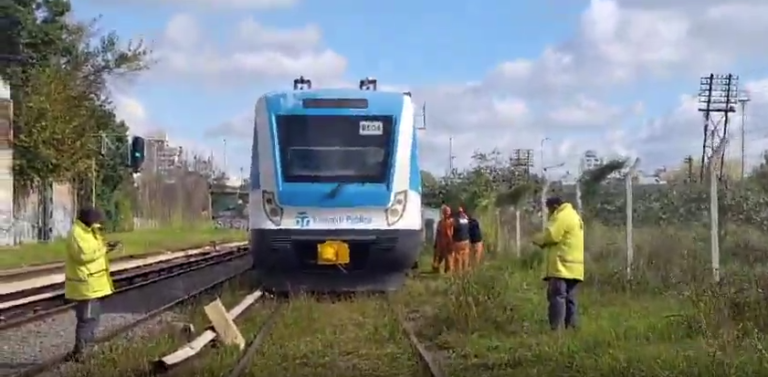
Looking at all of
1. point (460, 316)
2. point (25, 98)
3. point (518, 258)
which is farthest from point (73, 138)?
point (460, 316)

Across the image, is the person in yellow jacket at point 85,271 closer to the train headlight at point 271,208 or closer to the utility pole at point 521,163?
the train headlight at point 271,208

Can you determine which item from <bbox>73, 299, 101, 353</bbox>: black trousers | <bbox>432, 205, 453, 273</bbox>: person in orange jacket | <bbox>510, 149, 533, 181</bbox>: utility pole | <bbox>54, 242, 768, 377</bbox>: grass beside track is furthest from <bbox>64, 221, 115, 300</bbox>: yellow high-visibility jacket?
<bbox>510, 149, 533, 181</bbox>: utility pole

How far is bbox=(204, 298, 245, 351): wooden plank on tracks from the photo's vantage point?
1238 centimetres

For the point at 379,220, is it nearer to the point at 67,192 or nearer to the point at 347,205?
the point at 347,205

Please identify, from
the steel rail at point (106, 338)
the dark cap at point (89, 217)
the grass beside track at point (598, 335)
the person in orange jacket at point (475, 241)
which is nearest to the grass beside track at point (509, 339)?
the grass beside track at point (598, 335)

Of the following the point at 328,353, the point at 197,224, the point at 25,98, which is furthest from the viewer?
the point at 197,224

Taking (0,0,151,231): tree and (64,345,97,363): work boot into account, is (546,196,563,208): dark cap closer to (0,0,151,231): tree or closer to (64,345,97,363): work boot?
(64,345,97,363): work boot

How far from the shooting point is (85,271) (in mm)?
11961

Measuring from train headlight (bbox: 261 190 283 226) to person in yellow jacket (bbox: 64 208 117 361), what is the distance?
15.0 ft

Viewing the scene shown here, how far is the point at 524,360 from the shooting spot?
1094cm

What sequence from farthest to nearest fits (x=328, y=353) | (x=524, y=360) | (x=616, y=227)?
(x=616, y=227) < (x=328, y=353) < (x=524, y=360)

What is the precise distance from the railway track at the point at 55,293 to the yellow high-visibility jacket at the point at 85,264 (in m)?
4.12

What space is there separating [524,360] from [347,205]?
612 cm

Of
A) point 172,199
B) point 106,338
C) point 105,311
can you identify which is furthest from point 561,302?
point 172,199
